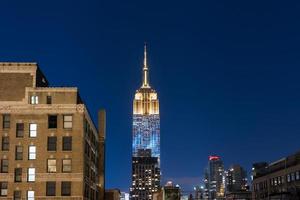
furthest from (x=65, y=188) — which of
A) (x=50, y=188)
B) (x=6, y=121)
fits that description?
(x=6, y=121)

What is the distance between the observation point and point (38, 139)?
92188 mm

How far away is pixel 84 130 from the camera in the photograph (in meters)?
94.4

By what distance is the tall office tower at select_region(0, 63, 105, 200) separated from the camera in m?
90.2

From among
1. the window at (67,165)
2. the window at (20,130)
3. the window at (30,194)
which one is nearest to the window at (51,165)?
the window at (67,165)

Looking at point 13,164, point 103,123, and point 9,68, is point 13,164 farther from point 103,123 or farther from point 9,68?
point 103,123

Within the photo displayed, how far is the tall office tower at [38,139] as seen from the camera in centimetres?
9025

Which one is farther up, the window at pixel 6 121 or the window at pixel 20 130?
the window at pixel 6 121

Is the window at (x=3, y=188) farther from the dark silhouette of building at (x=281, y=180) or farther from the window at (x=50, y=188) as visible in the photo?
the dark silhouette of building at (x=281, y=180)

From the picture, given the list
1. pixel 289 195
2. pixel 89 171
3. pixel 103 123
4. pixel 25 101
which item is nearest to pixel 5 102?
pixel 25 101

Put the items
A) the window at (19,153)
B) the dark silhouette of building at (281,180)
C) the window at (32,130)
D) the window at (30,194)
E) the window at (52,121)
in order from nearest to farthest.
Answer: the window at (30,194), the window at (19,153), the window at (32,130), the window at (52,121), the dark silhouette of building at (281,180)

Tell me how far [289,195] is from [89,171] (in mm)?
47401

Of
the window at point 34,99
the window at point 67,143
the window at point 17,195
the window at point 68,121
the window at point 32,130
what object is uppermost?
the window at point 34,99

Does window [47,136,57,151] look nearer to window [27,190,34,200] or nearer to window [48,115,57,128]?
window [48,115,57,128]

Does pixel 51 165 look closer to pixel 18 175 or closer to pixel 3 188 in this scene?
pixel 18 175
